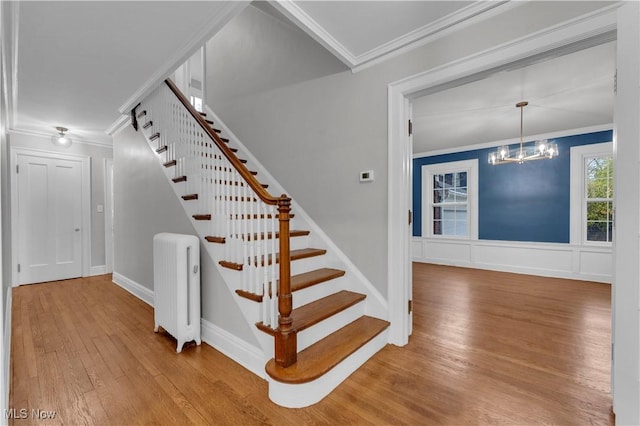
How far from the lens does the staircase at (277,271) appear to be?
1.66 meters

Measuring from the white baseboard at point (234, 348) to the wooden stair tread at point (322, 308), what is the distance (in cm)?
35

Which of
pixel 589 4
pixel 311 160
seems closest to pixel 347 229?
pixel 311 160

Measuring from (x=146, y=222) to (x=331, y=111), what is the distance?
8.52 feet

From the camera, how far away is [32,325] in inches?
103

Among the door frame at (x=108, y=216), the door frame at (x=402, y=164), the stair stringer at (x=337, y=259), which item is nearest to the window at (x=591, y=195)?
the door frame at (x=402, y=164)

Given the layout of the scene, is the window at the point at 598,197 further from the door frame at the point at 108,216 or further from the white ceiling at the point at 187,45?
the door frame at the point at 108,216

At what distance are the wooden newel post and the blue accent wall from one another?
4940 mm

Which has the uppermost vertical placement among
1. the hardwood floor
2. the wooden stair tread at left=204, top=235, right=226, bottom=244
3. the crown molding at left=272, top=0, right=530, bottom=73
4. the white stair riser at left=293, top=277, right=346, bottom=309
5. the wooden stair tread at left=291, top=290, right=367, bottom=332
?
the crown molding at left=272, top=0, right=530, bottom=73

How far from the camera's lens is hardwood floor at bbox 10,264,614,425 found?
4.91 feet

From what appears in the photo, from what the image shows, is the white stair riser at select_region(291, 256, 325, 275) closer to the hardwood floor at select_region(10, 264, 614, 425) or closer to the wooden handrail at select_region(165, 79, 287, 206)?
the wooden handrail at select_region(165, 79, 287, 206)

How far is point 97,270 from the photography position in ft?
15.6

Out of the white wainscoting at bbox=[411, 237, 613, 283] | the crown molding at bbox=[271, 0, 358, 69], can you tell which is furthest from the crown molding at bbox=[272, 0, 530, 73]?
the white wainscoting at bbox=[411, 237, 613, 283]

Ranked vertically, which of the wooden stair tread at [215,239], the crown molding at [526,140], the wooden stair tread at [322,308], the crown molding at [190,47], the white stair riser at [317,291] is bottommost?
the wooden stair tread at [322,308]

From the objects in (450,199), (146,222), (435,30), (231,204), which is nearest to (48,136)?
(146,222)
